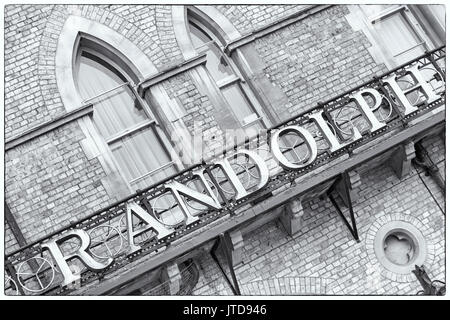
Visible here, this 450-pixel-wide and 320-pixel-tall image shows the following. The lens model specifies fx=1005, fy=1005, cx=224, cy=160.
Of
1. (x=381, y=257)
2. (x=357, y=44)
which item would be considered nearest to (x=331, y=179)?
(x=381, y=257)

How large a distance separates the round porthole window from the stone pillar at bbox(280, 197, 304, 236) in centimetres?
133

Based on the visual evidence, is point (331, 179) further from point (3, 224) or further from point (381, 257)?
point (3, 224)

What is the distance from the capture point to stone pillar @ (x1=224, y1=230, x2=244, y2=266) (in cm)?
1521

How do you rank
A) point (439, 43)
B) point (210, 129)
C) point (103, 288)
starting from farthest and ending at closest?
point (439, 43) → point (210, 129) → point (103, 288)

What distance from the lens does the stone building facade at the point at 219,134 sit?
51.4ft

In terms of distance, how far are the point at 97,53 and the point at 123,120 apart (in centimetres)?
134

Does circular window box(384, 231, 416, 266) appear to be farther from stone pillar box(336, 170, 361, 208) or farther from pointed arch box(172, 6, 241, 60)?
pointed arch box(172, 6, 241, 60)

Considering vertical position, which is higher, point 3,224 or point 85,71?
point 85,71

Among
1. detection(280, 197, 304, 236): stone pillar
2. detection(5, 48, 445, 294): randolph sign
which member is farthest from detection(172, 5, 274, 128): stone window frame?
detection(280, 197, 304, 236): stone pillar

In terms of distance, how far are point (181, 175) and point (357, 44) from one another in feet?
14.1

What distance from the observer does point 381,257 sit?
1599cm

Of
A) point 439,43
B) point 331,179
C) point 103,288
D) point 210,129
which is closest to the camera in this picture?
point 103,288

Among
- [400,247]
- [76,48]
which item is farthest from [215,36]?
[400,247]
